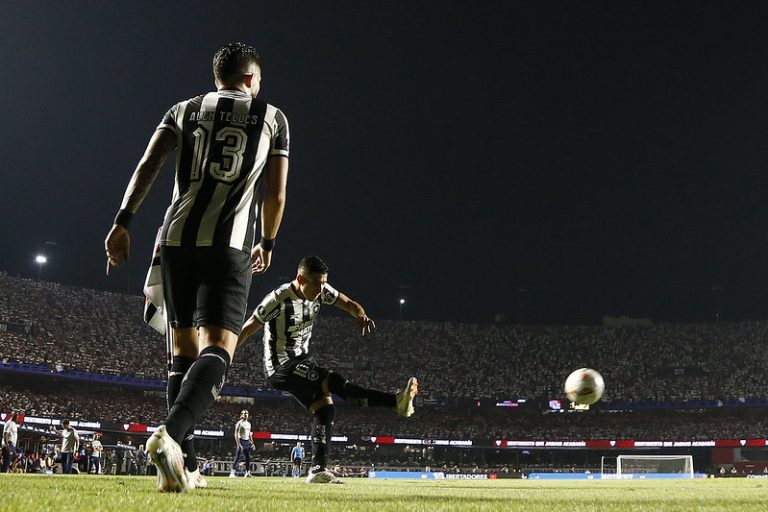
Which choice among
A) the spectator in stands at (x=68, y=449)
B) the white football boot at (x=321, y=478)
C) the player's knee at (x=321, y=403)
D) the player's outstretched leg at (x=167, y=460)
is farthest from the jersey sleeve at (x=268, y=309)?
the spectator in stands at (x=68, y=449)

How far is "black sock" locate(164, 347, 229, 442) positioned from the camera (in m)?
3.18

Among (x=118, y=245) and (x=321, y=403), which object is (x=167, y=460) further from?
(x=321, y=403)

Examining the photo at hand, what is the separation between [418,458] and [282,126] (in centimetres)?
5276

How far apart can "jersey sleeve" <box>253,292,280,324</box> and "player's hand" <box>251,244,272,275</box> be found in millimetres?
3078

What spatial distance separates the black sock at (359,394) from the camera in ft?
23.7

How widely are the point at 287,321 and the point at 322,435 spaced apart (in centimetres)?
160

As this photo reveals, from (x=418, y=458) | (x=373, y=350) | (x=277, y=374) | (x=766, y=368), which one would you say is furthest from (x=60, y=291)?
(x=766, y=368)

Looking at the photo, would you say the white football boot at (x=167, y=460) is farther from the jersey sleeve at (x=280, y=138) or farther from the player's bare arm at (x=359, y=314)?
the player's bare arm at (x=359, y=314)

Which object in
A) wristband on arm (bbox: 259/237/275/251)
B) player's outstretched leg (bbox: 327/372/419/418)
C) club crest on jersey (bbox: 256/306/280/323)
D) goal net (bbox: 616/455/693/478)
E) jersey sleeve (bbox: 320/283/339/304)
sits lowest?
goal net (bbox: 616/455/693/478)

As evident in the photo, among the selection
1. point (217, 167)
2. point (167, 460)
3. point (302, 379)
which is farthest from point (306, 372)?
point (167, 460)

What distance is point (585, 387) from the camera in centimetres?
1131

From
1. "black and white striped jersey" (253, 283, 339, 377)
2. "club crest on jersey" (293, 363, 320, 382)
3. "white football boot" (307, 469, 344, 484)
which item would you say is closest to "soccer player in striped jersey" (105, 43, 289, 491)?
"black and white striped jersey" (253, 283, 339, 377)

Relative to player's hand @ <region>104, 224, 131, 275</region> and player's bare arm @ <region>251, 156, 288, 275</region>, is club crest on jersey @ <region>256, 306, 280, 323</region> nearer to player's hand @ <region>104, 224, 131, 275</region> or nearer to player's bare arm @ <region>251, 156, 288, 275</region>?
player's bare arm @ <region>251, 156, 288, 275</region>

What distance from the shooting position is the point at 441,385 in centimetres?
5688
